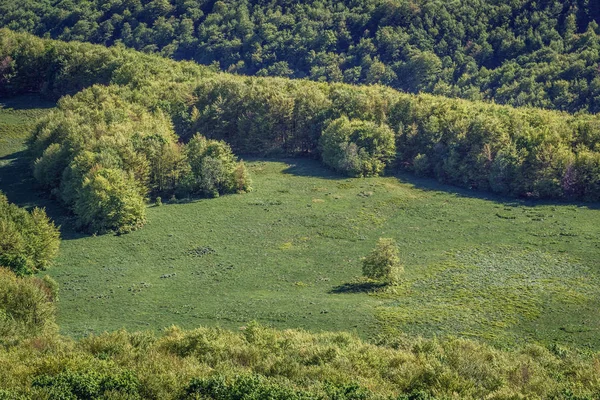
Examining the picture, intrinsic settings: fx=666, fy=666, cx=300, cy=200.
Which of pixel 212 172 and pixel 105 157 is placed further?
pixel 212 172

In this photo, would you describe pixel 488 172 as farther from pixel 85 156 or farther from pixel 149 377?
pixel 149 377

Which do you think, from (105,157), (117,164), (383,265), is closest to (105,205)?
(105,157)

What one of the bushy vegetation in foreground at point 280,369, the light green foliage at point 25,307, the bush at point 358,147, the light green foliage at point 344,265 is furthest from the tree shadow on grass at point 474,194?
the light green foliage at point 25,307

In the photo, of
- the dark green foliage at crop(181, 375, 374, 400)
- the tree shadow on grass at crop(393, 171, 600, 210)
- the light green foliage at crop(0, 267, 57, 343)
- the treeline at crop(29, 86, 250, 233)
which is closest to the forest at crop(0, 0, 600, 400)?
the dark green foliage at crop(181, 375, 374, 400)

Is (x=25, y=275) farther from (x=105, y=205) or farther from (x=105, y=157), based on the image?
(x=105, y=157)

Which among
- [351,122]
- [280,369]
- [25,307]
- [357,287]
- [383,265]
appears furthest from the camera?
[351,122]

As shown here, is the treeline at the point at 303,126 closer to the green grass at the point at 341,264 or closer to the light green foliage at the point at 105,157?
the light green foliage at the point at 105,157
